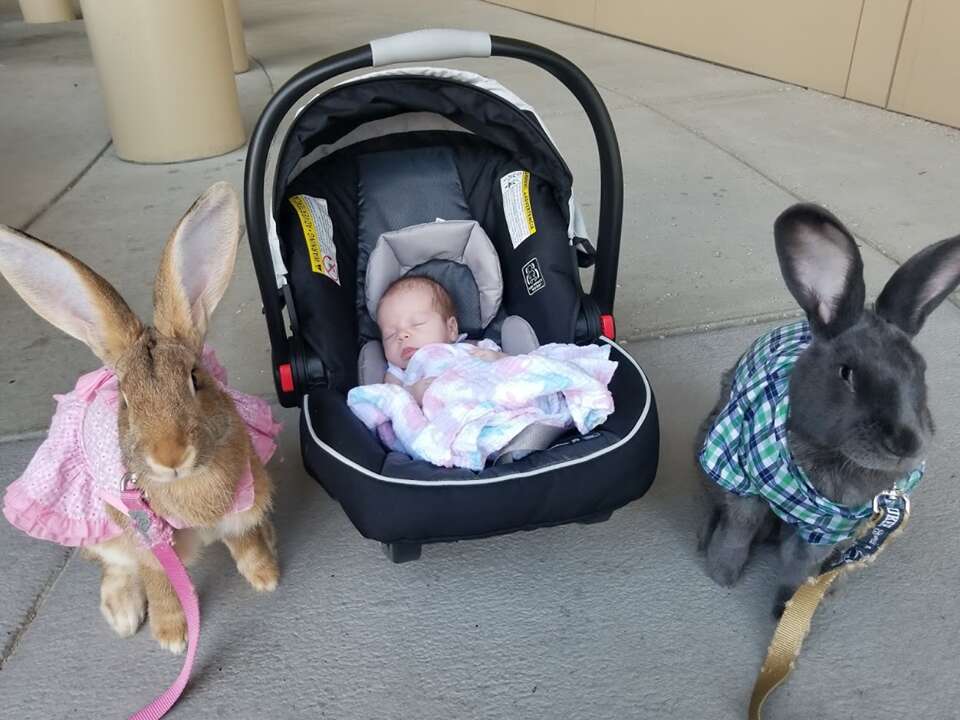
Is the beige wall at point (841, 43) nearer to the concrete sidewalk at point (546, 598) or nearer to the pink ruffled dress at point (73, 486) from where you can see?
the concrete sidewalk at point (546, 598)

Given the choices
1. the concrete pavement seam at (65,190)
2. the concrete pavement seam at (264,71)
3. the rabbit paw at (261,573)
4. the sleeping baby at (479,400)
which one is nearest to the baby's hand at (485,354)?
the sleeping baby at (479,400)

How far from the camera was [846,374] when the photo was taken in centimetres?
157

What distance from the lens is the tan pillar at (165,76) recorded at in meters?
4.60

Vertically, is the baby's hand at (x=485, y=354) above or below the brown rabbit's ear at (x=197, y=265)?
below

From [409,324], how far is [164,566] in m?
0.99

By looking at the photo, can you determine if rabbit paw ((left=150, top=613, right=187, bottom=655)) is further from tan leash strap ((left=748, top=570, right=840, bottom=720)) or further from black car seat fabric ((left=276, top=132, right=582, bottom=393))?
tan leash strap ((left=748, top=570, right=840, bottom=720))

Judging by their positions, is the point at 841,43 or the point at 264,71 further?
the point at 264,71

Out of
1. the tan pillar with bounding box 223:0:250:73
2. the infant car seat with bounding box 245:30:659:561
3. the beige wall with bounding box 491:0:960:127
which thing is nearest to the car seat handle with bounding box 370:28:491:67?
the infant car seat with bounding box 245:30:659:561

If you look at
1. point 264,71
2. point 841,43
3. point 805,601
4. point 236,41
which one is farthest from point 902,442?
point 236,41

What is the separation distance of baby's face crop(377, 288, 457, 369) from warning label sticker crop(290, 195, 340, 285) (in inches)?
7.3

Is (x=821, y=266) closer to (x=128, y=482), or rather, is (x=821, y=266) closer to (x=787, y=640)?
(x=787, y=640)

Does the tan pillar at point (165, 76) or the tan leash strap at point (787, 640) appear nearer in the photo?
the tan leash strap at point (787, 640)

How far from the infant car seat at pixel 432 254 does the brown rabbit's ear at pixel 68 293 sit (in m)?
0.42

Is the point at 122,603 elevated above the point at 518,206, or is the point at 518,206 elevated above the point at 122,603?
the point at 518,206
